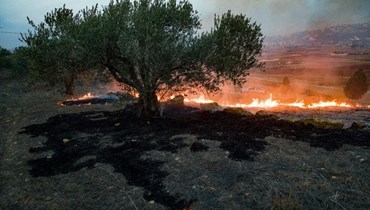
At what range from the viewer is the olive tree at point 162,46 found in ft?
58.7

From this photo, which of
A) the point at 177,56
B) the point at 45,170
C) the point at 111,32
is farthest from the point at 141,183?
the point at 111,32

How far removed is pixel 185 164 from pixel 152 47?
A: 772 centimetres

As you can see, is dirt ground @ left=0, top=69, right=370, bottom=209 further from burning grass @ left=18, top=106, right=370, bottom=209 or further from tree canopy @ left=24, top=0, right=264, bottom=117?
tree canopy @ left=24, top=0, right=264, bottom=117

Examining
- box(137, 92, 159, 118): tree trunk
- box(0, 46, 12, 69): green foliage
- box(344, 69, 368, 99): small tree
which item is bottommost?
box(137, 92, 159, 118): tree trunk

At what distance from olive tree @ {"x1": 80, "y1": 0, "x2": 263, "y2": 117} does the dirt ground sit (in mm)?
3076

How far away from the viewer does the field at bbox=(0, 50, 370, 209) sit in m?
10.5

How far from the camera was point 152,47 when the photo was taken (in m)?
17.8

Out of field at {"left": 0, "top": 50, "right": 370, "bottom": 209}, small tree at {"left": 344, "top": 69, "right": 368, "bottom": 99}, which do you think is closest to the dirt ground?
field at {"left": 0, "top": 50, "right": 370, "bottom": 209}

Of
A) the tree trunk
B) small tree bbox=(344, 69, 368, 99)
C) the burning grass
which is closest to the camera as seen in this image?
the burning grass

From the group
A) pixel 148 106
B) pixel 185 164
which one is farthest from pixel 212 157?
pixel 148 106

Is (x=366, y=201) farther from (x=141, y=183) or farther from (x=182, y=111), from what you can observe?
(x=182, y=111)

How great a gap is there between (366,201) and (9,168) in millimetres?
15228

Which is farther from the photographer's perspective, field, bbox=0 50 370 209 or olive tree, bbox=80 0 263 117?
olive tree, bbox=80 0 263 117

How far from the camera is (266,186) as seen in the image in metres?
10.9
